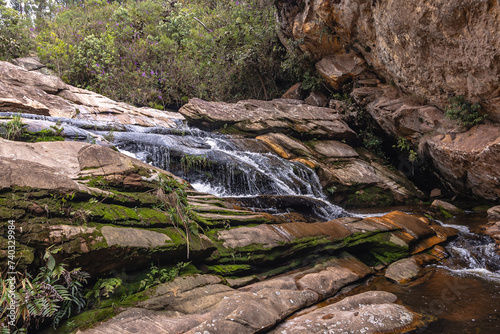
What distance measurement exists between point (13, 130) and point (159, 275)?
4.69m

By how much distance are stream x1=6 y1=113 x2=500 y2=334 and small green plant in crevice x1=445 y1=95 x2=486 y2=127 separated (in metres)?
2.78

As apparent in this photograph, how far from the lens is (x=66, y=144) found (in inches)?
210

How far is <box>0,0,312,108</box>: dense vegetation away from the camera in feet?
54.9

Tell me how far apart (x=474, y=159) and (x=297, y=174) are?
4.94 metres

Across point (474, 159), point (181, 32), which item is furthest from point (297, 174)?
point (181, 32)

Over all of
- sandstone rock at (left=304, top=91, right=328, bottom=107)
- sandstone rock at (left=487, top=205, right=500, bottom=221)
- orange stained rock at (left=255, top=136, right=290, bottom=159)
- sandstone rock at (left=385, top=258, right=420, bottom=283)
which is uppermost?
sandstone rock at (left=304, top=91, right=328, bottom=107)

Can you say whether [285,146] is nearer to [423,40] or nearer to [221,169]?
[221,169]

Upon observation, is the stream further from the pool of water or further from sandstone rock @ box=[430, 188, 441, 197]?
sandstone rock @ box=[430, 188, 441, 197]

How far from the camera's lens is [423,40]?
325 inches

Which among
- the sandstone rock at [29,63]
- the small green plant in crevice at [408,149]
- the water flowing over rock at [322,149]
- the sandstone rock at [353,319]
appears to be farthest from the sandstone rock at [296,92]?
the sandstone rock at [29,63]

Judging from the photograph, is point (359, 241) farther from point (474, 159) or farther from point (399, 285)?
point (474, 159)

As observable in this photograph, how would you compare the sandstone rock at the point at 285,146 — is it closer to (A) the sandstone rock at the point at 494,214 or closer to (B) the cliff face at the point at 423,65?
(B) the cliff face at the point at 423,65

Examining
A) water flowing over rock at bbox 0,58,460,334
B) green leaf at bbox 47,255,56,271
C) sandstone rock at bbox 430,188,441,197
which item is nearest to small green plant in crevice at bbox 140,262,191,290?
water flowing over rock at bbox 0,58,460,334

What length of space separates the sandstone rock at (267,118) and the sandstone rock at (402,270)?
7.20 m
